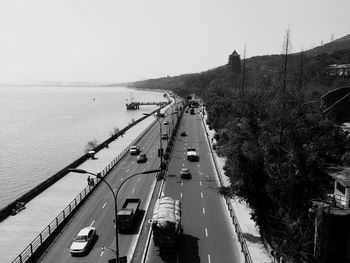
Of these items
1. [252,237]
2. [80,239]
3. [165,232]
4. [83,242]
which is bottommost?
[252,237]

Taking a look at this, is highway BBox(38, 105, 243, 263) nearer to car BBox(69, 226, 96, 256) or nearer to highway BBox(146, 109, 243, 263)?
highway BBox(146, 109, 243, 263)

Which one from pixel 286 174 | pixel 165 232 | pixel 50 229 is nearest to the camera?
pixel 165 232

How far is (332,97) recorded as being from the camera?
63.4 m

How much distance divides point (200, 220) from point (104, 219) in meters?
10.1

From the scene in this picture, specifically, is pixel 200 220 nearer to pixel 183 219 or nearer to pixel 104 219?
pixel 183 219

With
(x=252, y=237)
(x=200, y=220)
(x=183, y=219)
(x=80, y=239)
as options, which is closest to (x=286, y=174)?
(x=252, y=237)

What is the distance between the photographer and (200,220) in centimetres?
3525

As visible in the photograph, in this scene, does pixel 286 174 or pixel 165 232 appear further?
pixel 286 174

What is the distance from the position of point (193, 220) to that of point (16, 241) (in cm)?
1744

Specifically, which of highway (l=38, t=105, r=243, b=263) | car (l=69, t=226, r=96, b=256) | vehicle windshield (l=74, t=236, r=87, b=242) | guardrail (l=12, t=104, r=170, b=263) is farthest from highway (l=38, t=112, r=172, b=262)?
vehicle windshield (l=74, t=236, r=87, b=242)

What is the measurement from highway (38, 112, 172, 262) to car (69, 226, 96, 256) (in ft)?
1.44

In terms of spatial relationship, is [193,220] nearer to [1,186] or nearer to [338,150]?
[338,150]

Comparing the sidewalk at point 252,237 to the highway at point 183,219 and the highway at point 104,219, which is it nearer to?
the highway at point 183,219

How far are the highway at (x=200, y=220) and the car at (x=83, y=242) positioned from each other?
542 centimetres
